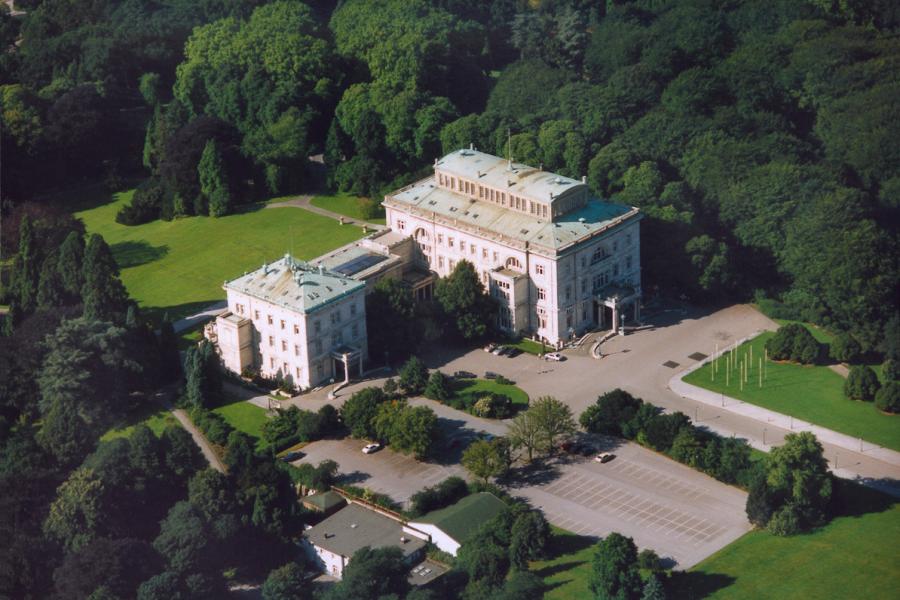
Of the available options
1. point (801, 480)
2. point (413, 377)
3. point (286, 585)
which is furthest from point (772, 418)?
point (286, 585)

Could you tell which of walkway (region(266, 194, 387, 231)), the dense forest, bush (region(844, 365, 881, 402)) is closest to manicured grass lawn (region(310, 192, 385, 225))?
walkway (region(266, 194, 387, 231))

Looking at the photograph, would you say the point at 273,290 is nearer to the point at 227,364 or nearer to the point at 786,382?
the point at 227,364

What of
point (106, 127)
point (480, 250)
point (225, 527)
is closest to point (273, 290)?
point (480, 250)

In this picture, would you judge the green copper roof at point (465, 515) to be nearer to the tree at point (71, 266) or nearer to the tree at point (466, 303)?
the tree at point (466, 303)

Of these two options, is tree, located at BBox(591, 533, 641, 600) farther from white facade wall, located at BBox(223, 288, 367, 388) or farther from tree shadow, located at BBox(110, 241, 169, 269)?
tree shadow, located at BBox(110, 241, 169, 269)

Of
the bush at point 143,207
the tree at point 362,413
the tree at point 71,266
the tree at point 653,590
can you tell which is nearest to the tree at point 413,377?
the tree at point 362,413

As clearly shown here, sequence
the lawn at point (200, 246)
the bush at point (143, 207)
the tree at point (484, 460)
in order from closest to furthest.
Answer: the tree at point (484, 460), the lawn at point (200, 246), the bush at point (143, 207)
